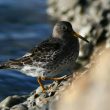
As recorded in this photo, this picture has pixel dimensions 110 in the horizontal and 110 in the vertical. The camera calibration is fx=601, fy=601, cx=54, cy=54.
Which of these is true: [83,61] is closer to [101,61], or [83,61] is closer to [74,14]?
[74,14]

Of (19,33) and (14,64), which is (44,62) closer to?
(14,64)

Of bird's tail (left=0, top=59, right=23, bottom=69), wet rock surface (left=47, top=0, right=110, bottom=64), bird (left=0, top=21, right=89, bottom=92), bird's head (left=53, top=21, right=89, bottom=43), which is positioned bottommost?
bird (left=0, top=21, right=89, bottom=92)

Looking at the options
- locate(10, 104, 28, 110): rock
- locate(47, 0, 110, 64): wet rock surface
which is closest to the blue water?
locate(47, 0, 110, 64): wet rock surface

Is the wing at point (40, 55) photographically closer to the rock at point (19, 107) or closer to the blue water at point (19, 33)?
the rock at point (19, 107)

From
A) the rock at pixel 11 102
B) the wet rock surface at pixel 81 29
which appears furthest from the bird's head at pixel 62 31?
the rock at pixel 11 102

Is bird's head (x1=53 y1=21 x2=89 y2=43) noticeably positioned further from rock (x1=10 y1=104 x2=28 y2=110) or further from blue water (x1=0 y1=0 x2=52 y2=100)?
blue water (x1=0 y1=0 x2=52 y2=100)

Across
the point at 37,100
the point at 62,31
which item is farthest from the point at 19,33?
the point at 37,100

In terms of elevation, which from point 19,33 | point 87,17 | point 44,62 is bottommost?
point 44,62

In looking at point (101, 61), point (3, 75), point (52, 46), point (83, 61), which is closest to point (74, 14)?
point (83, 61)

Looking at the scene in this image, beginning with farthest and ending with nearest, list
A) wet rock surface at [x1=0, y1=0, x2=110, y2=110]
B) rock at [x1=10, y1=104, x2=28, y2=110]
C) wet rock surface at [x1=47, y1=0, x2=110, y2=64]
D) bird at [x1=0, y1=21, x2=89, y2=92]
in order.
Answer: wet rock surface at [x1=47, y1=0, x2=110, y2=64]
bird at [x1=0, y1=21, x2=89, y2=92]
wet rock surface at [x1=0, y1=0, x2=110, y2=110]
rock at [x1=10, y1=104, x2=28, y2=110]
